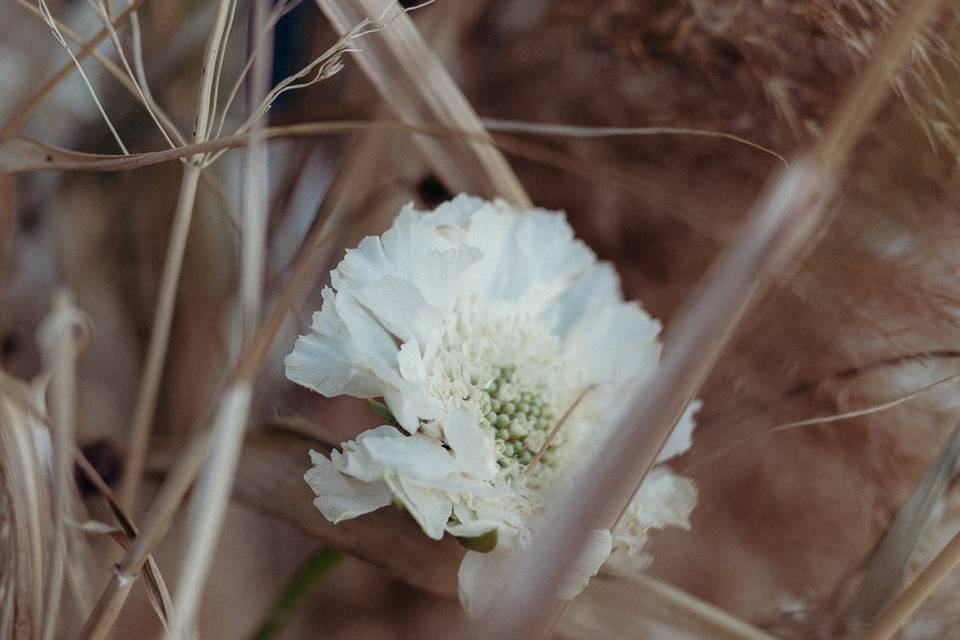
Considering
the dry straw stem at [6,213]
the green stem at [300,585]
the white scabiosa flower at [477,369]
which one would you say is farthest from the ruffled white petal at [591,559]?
the dry straw stem at [6,213]

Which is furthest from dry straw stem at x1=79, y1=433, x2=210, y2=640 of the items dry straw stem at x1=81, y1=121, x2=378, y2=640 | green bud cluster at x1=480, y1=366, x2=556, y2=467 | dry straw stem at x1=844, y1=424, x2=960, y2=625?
dry straw stem at x1=844, y1=424, x2=960, y2=625

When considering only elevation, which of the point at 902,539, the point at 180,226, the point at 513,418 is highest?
the point at 180,226

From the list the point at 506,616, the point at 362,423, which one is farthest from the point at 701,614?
the point at 362,423

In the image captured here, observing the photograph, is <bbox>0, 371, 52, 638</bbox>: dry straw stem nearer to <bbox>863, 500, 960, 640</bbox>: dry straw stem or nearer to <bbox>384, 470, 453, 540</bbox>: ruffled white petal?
<bbox>384, 470, 453, 540</bbox>: ruffled white petal

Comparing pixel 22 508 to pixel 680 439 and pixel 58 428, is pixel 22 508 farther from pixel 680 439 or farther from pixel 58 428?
pixel 680 439

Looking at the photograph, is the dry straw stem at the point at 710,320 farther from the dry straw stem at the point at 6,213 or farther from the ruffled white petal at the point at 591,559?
the dry straw stem at the point at 6,213

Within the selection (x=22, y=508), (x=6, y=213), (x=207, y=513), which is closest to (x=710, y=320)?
(x=207, y=513)
